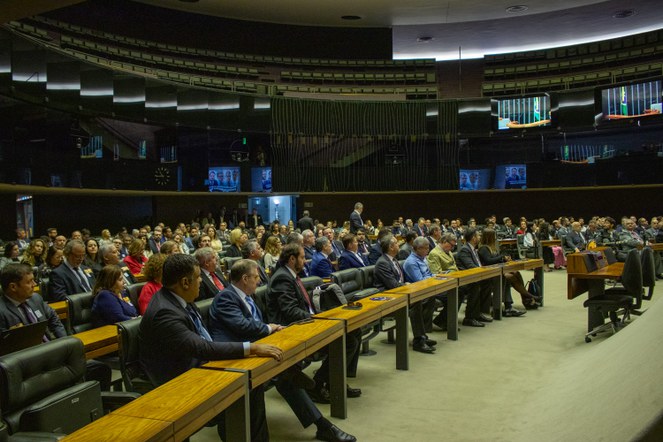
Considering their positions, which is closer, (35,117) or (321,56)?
(35,117)

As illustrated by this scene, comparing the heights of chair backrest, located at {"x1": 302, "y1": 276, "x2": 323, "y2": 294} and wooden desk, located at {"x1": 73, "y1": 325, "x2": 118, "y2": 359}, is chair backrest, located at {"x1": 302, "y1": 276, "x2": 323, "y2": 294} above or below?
above

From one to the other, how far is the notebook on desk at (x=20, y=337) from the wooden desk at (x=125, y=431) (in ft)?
4.71

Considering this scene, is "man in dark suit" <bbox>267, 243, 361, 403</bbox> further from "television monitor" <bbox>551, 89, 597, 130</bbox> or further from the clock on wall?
"television monitor" <bbox>551, 89, 597, 130</bbox>

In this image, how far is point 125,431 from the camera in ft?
7.00

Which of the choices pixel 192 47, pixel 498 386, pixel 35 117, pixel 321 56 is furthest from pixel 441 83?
pixel 498 386

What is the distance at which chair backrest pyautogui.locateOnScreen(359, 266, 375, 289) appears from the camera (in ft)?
20.5

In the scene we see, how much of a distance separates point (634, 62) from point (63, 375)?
21.0 metres

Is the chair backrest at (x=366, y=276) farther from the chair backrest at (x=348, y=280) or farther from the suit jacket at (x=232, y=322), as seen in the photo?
the suit jacket at (x=232, y=322)

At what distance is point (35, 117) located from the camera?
13.0m

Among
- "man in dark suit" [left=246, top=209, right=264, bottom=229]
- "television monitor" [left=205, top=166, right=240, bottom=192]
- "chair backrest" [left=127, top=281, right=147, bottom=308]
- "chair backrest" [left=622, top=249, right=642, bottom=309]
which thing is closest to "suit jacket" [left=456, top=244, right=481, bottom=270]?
"chair backrest" [left=622, top=249, right=642, bottom=309]

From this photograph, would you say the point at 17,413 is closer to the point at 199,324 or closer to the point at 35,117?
the point at 199,324

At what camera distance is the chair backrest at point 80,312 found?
4484 millimetres

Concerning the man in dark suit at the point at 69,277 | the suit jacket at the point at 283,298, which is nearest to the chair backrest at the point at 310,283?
the suit jacket at the point at 283,298

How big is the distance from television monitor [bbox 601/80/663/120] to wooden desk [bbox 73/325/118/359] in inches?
707
